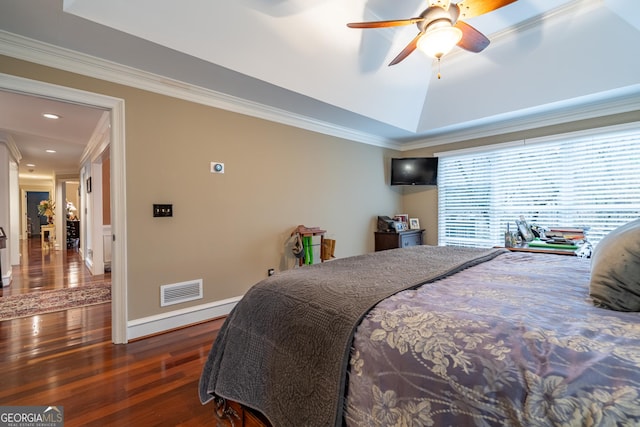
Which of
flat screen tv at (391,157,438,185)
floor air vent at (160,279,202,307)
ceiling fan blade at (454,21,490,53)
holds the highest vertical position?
ceiling fan blade at (454,21,490,53)

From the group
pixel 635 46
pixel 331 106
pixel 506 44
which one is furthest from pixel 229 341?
pixel 635 46

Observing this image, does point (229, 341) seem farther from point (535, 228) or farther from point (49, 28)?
point (535, 228)

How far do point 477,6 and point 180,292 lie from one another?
3.38 metres

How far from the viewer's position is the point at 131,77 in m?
2.51

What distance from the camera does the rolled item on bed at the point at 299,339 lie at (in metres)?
0.97

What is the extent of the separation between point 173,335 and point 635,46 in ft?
16.1

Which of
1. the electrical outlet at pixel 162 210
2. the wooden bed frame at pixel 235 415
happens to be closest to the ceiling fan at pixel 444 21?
the electrical outlet at pixel 162 210

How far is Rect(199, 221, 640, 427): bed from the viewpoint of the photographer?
0.65m

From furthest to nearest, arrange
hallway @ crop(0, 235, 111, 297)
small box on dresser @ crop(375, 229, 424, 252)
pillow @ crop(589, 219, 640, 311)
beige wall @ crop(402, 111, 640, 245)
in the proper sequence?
small box on dresser @ crop(375, 229, 424, 252)
hallway @ crop(0, 235, 111, 297)
beige wall @ crop(402, 111, 640, 245)
pillow @ crop(589, 219, 640, 311)

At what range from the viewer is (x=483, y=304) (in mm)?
1019

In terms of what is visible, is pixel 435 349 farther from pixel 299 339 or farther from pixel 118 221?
pixel 118 221

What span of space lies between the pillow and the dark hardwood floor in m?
1.89

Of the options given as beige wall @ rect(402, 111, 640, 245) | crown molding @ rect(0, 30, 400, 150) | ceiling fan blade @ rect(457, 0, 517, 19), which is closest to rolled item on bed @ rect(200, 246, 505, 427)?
ceiling fan blade @ rect(457, 0, 517, 19)

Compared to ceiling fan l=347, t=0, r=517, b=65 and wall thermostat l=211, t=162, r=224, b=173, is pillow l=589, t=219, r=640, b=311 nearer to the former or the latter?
ceiling fan l=347, t=0, r=517, b=65
